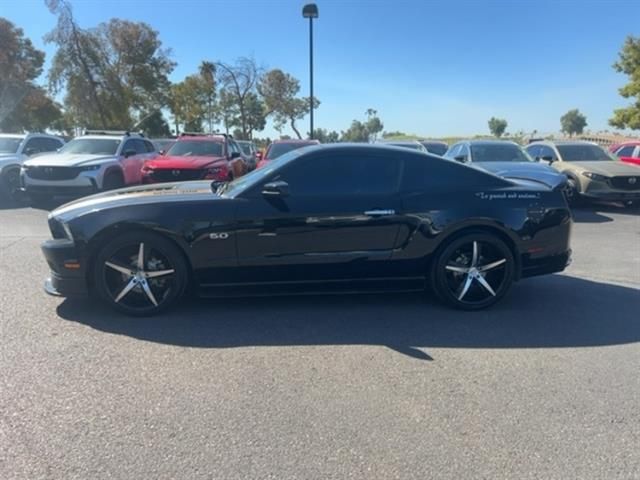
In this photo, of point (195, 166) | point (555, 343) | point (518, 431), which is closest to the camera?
point (518, 431)

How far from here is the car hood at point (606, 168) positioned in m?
10.8

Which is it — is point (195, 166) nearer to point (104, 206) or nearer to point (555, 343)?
point (104, 206)

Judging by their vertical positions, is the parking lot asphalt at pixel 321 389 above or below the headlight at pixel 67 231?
below

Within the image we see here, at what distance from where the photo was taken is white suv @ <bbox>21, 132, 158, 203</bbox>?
10570 mm

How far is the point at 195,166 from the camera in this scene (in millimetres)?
10781

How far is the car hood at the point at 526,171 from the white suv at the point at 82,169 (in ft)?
27.1

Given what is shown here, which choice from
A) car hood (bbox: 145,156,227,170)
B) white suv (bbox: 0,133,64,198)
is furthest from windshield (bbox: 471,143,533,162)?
white suv (bbox: 0,133,64,198)

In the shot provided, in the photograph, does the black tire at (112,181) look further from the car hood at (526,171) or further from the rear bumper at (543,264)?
the rear bumper at (543,264)

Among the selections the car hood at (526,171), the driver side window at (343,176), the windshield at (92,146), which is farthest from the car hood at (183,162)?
the driver side window at (343,176)

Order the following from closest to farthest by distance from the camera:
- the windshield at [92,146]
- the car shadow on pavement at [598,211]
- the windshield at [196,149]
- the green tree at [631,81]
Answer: the car shadow on pavement at [598,211] < the windshield at [92,146] < the windshield at [196,149] < the green tree at [631,81]

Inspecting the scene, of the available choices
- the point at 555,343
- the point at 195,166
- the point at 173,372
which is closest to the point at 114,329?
the point at 173,372

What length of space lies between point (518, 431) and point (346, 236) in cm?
220

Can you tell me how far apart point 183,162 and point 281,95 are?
30.7 metres

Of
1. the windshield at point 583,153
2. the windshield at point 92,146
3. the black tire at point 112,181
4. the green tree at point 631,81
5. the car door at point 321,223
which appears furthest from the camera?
the green tree at point 631,81
